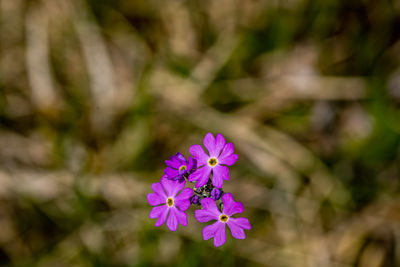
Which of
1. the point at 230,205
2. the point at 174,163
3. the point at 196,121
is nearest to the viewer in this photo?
the point at 230,205

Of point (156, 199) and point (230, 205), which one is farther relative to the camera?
point (156, 199)

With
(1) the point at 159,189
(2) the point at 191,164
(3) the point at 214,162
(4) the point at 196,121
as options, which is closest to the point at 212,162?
(3) the point at 214,162

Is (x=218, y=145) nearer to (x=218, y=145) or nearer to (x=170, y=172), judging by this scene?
(x=218, y=145)

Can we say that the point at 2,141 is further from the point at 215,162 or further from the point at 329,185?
the point at 329,185

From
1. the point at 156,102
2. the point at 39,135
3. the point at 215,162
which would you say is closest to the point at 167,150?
the point at 156,102

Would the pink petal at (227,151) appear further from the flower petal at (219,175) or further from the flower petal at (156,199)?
the flower petal at (156,199)

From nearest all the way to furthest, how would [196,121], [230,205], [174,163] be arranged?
1. [230,205]
2. [174,163]
3. [196,121]

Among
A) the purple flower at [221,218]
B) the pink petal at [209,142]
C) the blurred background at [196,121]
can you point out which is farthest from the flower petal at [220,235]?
the blurred background at [196,121]

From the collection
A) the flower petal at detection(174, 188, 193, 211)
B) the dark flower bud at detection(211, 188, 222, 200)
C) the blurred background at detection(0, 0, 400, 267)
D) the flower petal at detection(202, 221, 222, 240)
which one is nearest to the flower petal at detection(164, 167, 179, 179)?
the flower petal at detection(174, 188, 193, 211)

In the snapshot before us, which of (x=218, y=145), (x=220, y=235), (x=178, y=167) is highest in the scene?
(x=218, y=145)
